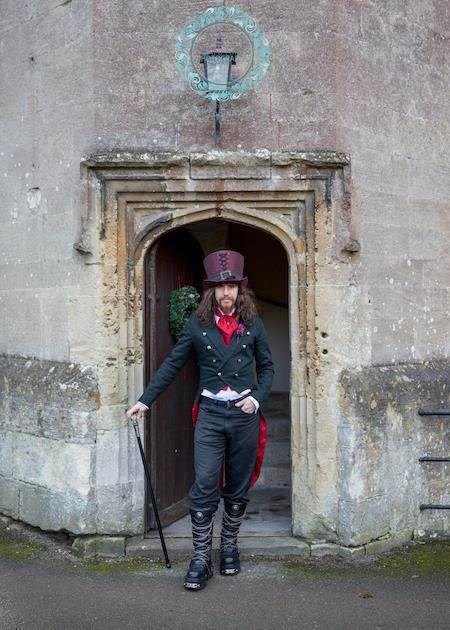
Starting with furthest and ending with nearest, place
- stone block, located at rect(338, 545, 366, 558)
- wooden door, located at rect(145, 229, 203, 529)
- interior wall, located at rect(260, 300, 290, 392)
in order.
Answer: interior wall, located at rect(260, 300, 290, 392) < wooden door, located at rect(145, 229, 203, 529) < stone block, located at rect(338, 545, 366, 558)

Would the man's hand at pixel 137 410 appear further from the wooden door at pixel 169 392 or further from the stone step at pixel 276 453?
the stone step at pixel 276 453

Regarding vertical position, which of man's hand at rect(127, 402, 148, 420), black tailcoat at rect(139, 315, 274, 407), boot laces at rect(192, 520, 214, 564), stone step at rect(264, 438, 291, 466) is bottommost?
boot laces at rect(192, 520, 214, 564)

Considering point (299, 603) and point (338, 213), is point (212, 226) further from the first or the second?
point (299, 603)

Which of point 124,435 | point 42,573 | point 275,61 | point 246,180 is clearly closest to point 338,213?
point 246,180

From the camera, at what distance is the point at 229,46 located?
16.8ft

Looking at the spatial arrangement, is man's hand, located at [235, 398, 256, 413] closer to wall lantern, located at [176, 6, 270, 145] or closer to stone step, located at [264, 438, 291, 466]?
wall lantern, located at [176, 6, 270, 145]

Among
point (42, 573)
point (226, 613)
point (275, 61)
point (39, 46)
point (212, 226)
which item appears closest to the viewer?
point (226, 613)

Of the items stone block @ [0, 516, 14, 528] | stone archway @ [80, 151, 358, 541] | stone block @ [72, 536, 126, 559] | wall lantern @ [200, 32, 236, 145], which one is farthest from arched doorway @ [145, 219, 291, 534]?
stone block @ [0, 516, 14, 528]

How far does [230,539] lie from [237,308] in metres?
1.58

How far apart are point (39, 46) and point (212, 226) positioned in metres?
2.09

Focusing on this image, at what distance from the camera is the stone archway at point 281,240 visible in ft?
16.6

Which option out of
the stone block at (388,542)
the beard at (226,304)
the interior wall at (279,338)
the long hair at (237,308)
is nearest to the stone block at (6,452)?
the long hair at (237,308)

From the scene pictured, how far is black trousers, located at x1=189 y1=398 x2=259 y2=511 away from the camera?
461 centimetres

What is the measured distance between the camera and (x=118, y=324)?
203 inches
